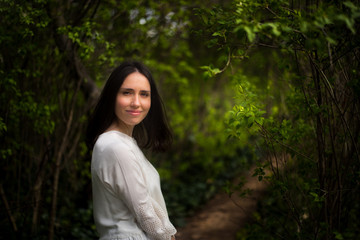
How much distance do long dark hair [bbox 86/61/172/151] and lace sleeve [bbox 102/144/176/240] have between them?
40cm

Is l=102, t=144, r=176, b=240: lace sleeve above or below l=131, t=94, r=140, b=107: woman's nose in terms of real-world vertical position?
below

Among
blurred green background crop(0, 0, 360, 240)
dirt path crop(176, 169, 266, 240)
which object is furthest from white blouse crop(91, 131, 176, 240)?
dirt path crop(176, 169, 266, 240)

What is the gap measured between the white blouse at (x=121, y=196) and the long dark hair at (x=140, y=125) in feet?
0.84

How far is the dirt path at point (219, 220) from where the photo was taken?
14.8 feet

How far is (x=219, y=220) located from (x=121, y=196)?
12.0ft

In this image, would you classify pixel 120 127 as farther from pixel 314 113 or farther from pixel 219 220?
pixel 219 220

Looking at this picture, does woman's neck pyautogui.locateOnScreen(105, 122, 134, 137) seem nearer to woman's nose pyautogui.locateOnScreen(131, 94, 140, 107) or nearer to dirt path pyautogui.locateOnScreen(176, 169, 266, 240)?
woman's nose pyautogui.locateOnScreen(131, 94, 140, 107)

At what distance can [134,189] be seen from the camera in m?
1.69

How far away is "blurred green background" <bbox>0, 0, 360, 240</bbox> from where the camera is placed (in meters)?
1.92

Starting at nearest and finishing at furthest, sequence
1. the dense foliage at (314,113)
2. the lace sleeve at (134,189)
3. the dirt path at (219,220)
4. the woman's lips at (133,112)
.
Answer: the lace sleeve at (134,189) < the dense foliage at (314,113) < the woman's lips at (133,112) < the dirt path at (219,220)

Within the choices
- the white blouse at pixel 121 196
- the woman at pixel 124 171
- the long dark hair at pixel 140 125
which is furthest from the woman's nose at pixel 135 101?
the white blouse at pixel 121 196

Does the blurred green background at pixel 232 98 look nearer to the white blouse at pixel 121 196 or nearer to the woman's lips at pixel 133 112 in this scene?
the woman's lips at pixel 133 112

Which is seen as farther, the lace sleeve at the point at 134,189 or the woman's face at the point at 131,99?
the woman's face at the point at 131,99

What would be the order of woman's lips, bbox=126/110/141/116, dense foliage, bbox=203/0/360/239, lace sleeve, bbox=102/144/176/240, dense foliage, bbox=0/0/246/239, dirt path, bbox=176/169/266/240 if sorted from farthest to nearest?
dirt path, bbox=176/169/266/240 < dense foliage, bbox=0/0/246/239 < woman's lips, bbox=126/110/141/116 < dense foliage, bbox=203/0/360/239 < lace sleeve, bbox=102/144/176/240
